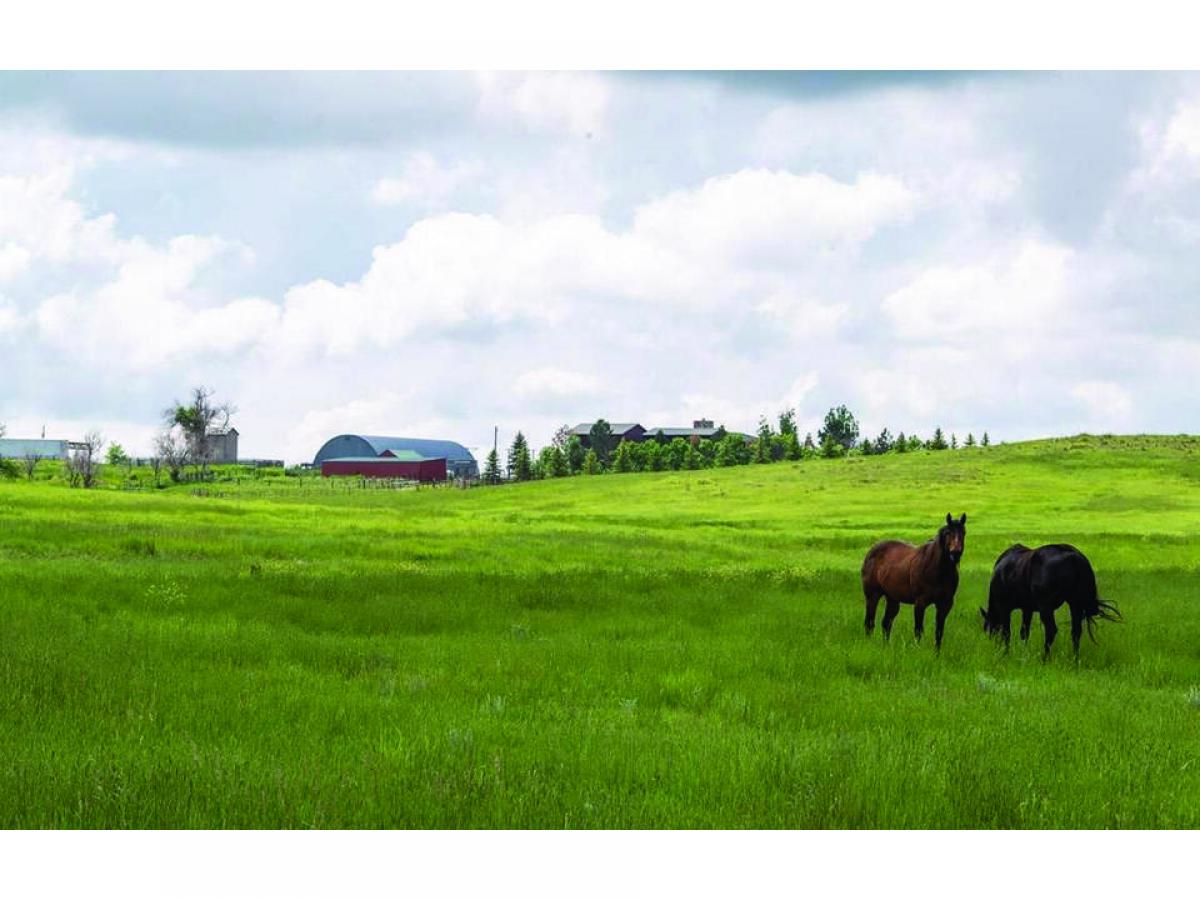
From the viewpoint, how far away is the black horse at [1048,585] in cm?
1614

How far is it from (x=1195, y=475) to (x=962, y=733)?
306ft

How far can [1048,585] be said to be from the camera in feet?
53.4

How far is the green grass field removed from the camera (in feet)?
25.6

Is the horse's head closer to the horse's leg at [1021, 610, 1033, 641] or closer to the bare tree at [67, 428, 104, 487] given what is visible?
the horse's leg at [1021, 610, 1033, 641]

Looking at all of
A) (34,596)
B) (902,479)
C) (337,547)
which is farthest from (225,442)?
(34,596)

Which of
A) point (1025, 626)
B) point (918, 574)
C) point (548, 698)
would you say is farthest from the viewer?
point (1025, 626)

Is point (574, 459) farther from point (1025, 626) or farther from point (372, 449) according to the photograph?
point (1025, 626)

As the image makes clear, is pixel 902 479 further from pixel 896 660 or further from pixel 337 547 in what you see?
pixel 896 660

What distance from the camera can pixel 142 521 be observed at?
137ft

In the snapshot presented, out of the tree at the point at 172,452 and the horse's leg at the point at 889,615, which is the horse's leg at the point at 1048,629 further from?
the tree at the point at 172,452

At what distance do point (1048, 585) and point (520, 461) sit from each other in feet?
462

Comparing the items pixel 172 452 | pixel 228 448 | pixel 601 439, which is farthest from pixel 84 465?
pixel 601 439

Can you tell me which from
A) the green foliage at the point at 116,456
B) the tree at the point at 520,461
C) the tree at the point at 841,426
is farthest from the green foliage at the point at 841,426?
the green foliage at the point at 116,456

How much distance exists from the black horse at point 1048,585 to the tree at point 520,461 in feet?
445
